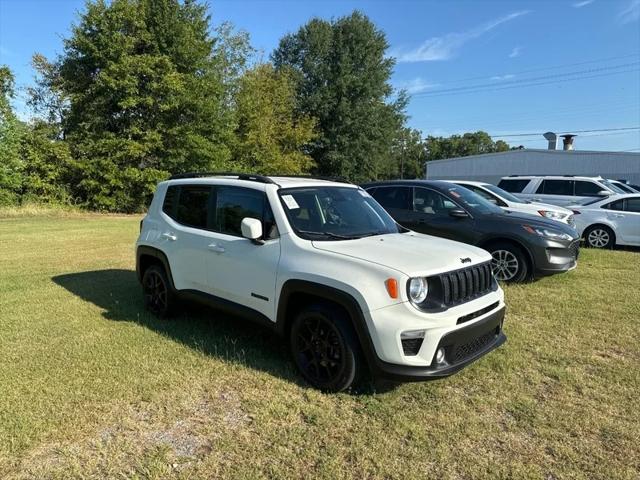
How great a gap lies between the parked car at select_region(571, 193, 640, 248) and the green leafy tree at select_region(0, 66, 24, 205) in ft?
70.9

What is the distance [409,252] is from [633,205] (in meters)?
10.1

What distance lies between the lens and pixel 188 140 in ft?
74.7

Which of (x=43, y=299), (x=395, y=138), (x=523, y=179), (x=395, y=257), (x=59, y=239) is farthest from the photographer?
(x=395, y=138)

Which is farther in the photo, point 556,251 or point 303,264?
point 556,251

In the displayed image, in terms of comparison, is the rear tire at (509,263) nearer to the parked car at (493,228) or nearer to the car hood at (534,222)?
the parked car at (493,228)

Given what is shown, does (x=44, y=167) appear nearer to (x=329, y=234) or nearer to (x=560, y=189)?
(x=560, y=189)

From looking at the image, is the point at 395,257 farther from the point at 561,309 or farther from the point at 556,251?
the point at 556,251

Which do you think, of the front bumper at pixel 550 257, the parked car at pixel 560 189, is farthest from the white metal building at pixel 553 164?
the front bumper at pixel 550 257

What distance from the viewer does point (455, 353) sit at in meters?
3.45

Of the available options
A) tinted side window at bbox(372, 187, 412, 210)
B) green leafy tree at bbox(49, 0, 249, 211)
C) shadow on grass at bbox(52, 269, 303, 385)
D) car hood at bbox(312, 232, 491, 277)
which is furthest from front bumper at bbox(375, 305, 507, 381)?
green leafy tree at bbox(49, 0, 249, 211)

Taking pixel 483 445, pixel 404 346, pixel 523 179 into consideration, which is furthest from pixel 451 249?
pixel 523 179

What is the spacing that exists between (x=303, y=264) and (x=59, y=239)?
441 inches

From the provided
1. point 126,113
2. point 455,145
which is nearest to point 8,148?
point 126,113

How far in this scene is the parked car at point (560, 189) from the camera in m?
13.2
